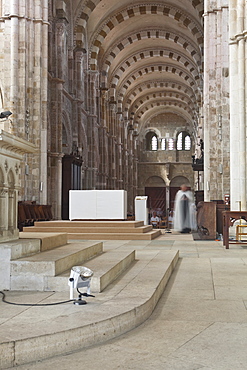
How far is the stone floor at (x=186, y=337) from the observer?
2.97 m

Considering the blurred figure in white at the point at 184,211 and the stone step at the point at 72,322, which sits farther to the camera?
the blurred figure in white at the point at 184,211

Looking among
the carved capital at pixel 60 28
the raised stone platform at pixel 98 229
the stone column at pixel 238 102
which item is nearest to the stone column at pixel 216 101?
the stone column at pixel 238 102

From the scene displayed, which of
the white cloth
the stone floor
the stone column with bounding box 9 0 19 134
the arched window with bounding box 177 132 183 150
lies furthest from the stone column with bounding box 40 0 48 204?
the arched window with bounding box 177 132 183 150

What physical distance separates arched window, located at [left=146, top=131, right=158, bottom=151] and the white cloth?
3383 centimetres

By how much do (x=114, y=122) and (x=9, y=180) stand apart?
104 feet

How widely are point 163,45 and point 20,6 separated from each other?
19.2 meters

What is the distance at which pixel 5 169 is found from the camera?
18.5 feet

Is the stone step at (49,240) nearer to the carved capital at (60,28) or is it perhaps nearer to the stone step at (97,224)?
the stone step at (97,224)

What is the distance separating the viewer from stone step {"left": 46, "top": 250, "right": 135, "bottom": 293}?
4.68m

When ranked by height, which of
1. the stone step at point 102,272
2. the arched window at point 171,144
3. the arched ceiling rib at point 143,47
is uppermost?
the arched ceiling rib at point 143,47

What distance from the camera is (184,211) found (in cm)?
1512

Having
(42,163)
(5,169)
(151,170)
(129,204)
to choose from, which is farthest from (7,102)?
(151,170)

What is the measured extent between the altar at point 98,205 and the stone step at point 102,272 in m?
6.36

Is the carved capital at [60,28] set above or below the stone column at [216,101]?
above
